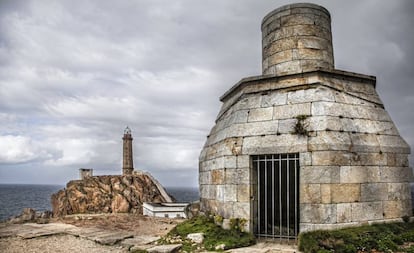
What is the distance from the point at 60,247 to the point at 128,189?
810 inches

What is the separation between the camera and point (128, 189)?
→ 97.9 feet

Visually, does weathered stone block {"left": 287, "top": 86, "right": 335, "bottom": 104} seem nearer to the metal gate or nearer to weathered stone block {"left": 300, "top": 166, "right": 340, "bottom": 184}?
the metal gate

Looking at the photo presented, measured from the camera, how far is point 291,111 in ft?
28.7

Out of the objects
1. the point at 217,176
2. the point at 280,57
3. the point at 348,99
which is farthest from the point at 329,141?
the point at 280,57

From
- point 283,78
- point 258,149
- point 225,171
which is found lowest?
point 225,171

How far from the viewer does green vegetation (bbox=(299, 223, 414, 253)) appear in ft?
23.5

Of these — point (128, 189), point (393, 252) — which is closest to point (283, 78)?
point (393, 252)

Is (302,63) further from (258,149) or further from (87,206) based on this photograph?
(87,206)

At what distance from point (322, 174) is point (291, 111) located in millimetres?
1883

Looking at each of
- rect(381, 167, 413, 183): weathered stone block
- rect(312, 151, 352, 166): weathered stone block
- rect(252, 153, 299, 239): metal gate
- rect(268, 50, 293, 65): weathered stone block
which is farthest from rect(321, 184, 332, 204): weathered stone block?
rect(268, 50, 293, 65): weathered stone block

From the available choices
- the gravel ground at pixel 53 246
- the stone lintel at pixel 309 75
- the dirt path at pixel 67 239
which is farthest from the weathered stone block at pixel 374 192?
the gravel ground at pixel 53 246

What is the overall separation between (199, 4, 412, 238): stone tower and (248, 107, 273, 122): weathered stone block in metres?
0.03

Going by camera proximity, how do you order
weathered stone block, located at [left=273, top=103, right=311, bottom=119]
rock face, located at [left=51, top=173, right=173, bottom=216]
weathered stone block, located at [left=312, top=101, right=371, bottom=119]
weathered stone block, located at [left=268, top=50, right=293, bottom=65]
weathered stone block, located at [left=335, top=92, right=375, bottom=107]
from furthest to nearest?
rock face, located at [left=51, top=173, right=173, bottom=216] < weathered stone block, located at [left=268, top=50, right=293, bottom=65] < weathered stone block, located at [left=335, top=92, right=375, bottom=107] < weathered stone block, located at [left=273, top=103, right=311, bottom=119] < weathered stone block, located at [left=312, top=101, right=371, bottom=119]

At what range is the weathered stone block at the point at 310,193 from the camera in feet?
25.9
